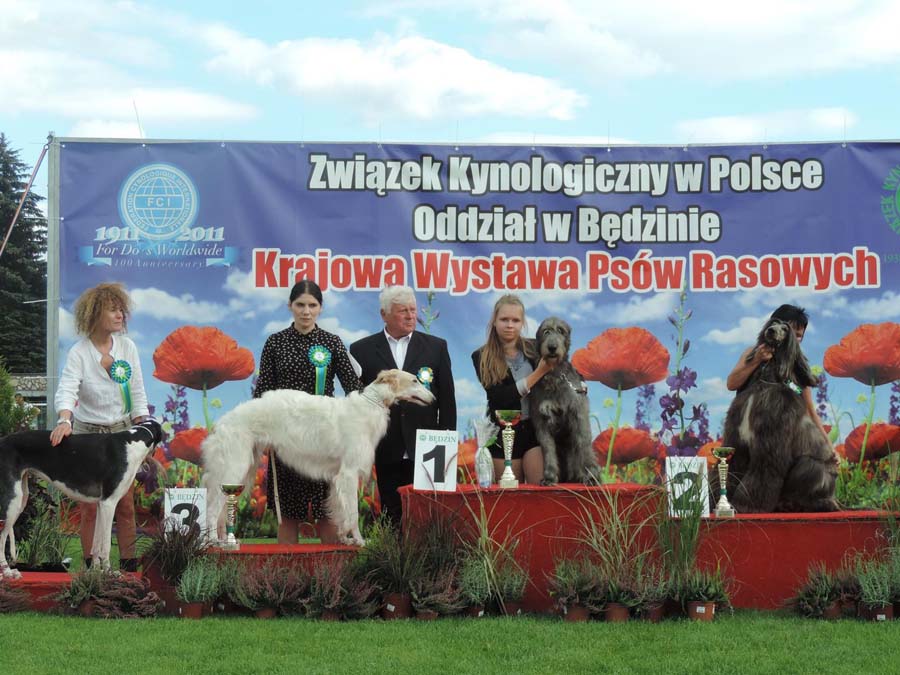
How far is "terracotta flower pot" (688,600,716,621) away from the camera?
450 centimetres

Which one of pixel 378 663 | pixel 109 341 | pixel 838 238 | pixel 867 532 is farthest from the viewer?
pixel 838 238

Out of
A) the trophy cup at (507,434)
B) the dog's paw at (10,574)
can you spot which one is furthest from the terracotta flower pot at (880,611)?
the dog's paw at (10,574)

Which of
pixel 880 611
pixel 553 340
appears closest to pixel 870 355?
pixel 880 611

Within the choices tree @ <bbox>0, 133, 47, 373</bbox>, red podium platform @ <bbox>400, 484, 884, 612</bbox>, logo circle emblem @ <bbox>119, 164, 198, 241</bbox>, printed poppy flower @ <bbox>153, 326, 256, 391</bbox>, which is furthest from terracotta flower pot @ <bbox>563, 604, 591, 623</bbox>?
tree @ <bbox>0, 133, 47, 373</bbox>

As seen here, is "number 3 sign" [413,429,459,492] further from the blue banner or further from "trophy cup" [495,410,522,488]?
the blue banner

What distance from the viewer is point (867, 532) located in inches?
191

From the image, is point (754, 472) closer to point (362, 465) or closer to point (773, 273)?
point (362, 465)

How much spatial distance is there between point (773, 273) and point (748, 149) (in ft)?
3.34

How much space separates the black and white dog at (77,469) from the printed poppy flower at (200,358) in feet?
7.47

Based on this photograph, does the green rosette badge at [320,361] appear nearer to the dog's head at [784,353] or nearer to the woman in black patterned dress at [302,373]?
the woman in black patterned dress at [302,373]

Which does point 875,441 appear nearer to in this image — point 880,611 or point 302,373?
point 880,611

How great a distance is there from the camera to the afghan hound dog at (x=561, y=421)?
5020mm

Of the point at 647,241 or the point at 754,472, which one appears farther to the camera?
the point at 647,241

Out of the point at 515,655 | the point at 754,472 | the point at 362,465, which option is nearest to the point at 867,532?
the point at 754,472
